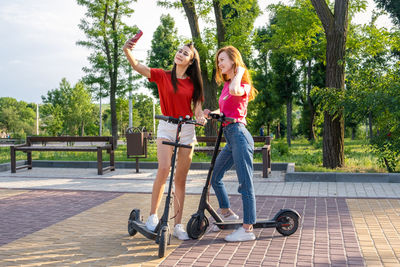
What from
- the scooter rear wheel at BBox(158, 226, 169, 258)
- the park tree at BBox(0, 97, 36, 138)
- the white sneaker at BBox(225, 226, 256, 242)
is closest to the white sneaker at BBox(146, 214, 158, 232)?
the scooter rear wheel at BBox(158, 226, 169, 258)

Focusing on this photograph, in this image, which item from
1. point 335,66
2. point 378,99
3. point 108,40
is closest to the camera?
point 378,99

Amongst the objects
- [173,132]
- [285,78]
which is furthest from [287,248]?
[285,78]

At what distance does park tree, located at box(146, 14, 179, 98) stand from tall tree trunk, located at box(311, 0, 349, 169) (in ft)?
99.2

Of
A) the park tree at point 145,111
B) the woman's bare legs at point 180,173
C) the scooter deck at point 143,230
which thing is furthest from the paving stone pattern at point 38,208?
the park tree at point 145,111

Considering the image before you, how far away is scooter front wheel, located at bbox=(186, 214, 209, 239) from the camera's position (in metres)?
4.51

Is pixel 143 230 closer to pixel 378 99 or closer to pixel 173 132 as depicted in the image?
pixel 173 132

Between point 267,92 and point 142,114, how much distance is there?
76.5 ft

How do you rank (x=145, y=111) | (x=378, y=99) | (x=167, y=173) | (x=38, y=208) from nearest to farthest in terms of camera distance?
(x=167, y=173), (x=38, y=208), (x=378, y=99), (x=145, y=111)

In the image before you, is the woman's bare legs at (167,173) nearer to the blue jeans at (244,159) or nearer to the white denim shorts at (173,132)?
the white denim shorts at (173,132)

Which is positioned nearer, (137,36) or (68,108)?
(137,36)

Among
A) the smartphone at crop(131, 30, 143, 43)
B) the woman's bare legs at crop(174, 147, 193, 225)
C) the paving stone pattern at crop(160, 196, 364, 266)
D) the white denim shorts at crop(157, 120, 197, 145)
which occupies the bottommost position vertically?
the paving stone pattern at crop(160, 196, 364, 266)

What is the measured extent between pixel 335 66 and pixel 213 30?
6.03 meters

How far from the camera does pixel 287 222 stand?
15.4ft

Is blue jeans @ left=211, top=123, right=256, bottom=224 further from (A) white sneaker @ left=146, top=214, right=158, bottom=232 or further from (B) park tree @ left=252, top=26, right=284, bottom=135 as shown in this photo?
(B) park tree @ left=252, top=26, right=284, bottom=135
